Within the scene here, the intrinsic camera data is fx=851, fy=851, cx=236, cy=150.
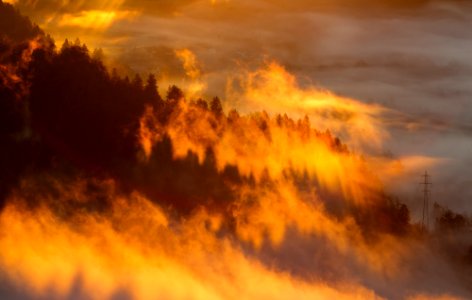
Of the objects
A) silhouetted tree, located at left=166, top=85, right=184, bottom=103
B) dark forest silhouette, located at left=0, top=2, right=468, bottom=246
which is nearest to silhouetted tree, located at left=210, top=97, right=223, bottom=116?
silhouetted tree, located at left=166, top=85, right=184, bottom=103

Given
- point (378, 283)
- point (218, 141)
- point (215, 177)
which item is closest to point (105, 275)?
point (215, 177)

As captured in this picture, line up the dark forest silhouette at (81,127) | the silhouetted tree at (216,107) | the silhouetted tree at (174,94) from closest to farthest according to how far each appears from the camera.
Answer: the dark forest silhouette at (81,127) → the silhouetted tree at (174,94) → the silhouetted tree at (216,107)

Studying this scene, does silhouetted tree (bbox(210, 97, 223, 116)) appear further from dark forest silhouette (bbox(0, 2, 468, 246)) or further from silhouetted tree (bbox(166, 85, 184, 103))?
dark forest silhouette (bbox(0, 2, 468, 246))

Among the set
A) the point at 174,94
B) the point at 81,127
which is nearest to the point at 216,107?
the point at 174,94

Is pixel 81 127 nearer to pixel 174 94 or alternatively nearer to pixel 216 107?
pixel 174 94

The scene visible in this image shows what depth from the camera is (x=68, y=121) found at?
391ft

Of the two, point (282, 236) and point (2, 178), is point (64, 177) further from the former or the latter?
point (282, 236)

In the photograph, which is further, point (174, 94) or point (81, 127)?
point (174, 94)

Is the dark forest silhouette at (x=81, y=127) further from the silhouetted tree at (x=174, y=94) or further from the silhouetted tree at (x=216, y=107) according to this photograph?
the silhouetted tree at (x=216, y=107)

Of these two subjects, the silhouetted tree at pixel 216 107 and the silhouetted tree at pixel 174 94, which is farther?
the silhouetted tree at pixel 216 107

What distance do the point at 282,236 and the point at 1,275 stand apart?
62.1m

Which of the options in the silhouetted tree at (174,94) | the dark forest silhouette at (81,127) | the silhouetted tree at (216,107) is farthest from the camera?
the silhouetted tree at (216,107)

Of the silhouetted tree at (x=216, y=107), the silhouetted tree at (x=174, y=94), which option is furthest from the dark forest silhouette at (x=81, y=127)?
the silhouetted tree at (x=216, y=107)

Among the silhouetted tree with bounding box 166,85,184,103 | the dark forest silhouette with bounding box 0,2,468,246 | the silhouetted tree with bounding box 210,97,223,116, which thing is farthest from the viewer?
the silhouetted tree with bounding box 210,97,223,116
